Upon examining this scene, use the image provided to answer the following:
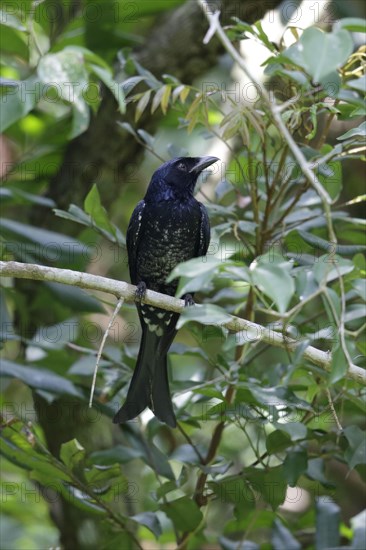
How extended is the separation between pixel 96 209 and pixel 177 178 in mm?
625

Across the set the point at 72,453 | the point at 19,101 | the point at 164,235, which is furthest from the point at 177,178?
the point at 72,453

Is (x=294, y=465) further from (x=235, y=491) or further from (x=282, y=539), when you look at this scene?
(x=282, y=539)

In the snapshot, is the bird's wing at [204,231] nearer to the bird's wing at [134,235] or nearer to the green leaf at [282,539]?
the bird's wing at [134,235]

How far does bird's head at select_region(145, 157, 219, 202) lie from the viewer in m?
3.45

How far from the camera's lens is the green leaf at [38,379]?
3.09m

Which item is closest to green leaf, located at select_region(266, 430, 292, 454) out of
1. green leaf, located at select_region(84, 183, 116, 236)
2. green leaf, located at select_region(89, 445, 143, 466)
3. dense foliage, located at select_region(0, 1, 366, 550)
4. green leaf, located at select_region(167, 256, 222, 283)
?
dense foliage, located at select_region(0, 1, 366, 550)

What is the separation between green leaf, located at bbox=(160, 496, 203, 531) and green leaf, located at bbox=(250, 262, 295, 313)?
4.45ft

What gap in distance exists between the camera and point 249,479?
2781 millimetres

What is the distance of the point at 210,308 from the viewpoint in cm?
175

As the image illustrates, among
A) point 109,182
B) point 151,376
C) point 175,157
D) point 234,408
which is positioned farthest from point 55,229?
point 234,408

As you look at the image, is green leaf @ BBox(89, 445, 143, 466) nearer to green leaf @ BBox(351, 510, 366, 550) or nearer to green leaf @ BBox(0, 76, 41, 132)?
green leaf @ BBox(351, 510, 366, 550)

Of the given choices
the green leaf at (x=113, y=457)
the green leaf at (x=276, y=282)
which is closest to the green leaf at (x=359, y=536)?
the green leaf at (x=113, y=457)

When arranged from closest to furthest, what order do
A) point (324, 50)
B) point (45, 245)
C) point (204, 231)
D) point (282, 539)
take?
point (324, 50) < point (282, 539) < point (204, 231) < point (45, 245)

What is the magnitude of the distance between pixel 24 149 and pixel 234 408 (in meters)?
2.17
